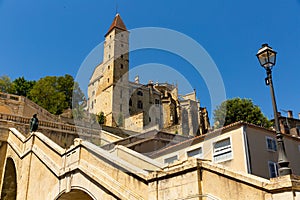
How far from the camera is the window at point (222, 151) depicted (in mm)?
16328

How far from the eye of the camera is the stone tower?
230 feet

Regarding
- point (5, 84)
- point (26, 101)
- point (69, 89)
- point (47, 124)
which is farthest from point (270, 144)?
point (69, 89)

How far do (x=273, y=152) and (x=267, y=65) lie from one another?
30.6 feet

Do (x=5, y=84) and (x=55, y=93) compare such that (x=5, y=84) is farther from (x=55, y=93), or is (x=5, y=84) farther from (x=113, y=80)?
(x=113, y=80)

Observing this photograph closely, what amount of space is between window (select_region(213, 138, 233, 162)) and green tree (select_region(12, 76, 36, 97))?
39.8 meters

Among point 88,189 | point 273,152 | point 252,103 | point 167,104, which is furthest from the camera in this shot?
point 167,104

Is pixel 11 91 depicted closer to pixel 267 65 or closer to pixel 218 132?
pixel 218 132

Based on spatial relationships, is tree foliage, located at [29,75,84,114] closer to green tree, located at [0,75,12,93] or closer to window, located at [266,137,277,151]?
green tree, located at [0,75,12,93]

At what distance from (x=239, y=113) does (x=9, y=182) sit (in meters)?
28.0

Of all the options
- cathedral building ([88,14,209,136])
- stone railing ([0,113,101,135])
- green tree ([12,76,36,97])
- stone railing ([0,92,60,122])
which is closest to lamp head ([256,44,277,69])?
stone railing ([0,113,101,135])

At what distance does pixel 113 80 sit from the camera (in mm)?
72938

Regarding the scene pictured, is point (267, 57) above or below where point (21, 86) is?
below

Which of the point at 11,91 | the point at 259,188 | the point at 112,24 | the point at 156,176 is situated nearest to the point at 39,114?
the point at 11,91

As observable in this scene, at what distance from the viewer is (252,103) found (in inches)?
1623
